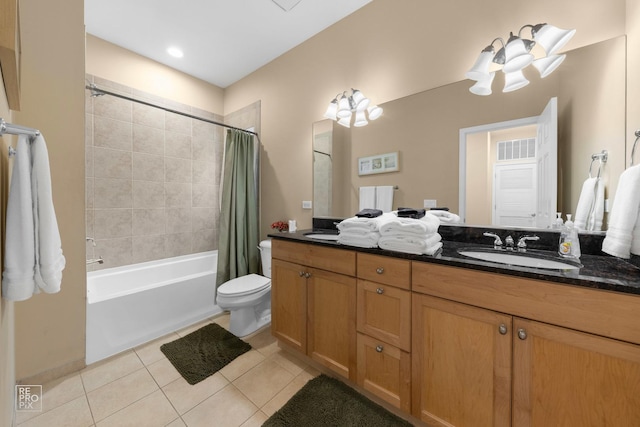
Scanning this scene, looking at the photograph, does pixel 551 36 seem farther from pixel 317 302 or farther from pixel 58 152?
pixel 58 152

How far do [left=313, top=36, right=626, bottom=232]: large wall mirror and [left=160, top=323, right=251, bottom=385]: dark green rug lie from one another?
1.32 m

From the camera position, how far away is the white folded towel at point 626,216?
2.88 ft

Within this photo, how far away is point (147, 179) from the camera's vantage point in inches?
105

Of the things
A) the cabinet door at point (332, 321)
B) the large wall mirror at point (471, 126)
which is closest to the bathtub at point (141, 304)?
the cabinet door at point (332, 321)

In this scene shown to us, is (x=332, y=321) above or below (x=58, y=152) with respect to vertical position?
below

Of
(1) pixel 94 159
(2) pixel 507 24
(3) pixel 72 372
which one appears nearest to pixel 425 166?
(2) pixel 507 24

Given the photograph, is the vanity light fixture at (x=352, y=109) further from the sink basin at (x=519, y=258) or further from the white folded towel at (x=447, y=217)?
the sink basin at (x=519, y=258)

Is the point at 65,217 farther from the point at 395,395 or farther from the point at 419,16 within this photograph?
the point at 419,16

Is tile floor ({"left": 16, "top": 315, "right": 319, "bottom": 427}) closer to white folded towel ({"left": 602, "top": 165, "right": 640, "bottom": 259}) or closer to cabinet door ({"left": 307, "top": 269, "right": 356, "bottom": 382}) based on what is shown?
cabinet door ({"left": 307, "top": 269, "right": 356, "bottom": 382})

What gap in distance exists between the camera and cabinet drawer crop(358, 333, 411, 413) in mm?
1170

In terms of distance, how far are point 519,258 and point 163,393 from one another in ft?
7.00

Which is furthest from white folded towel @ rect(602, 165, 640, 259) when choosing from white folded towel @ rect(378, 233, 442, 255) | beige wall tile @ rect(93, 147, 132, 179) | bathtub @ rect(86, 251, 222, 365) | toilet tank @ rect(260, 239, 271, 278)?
beige wall tile @ rect(93, 147, 132, 179)

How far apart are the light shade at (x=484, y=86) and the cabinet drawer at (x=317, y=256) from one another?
49.5 inches

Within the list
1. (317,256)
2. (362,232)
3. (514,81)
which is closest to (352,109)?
(514,81)
